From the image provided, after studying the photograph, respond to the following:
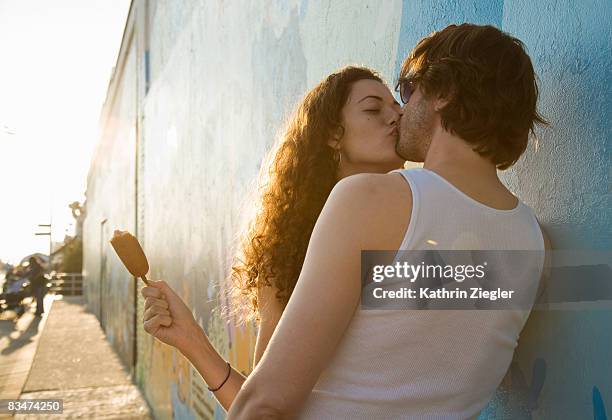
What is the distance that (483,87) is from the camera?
115 centimetres

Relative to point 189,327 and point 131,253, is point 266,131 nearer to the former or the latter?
point 131,253

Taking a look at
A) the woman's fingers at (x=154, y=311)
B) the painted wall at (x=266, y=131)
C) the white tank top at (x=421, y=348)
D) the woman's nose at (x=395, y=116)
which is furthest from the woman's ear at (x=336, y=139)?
the white tank top at (x=421, y=348)

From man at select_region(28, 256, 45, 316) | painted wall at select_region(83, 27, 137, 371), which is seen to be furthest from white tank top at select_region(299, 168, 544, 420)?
man at select_region(28, 256, 45, 316)

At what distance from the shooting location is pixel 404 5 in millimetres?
1948

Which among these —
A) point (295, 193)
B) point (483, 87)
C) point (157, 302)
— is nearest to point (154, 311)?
point (157, 302)

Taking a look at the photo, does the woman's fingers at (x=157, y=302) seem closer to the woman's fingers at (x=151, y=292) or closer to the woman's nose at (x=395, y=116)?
the woman's fingers at (x=151, y=292)

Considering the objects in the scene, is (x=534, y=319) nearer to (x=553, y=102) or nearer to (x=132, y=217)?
(x=553, y=102)

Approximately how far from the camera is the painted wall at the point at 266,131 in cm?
121

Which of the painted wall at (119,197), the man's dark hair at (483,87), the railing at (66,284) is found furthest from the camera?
the railing at (66,284)

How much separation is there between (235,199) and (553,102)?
2553 mm

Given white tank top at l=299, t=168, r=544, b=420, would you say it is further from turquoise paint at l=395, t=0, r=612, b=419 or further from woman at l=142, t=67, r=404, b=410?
woman at l=142, t=67, r=404, b=410

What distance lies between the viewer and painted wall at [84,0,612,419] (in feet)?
3.96

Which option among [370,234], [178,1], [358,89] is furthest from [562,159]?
[178,1]

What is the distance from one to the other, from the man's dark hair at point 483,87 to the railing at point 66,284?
32555 millimetres
